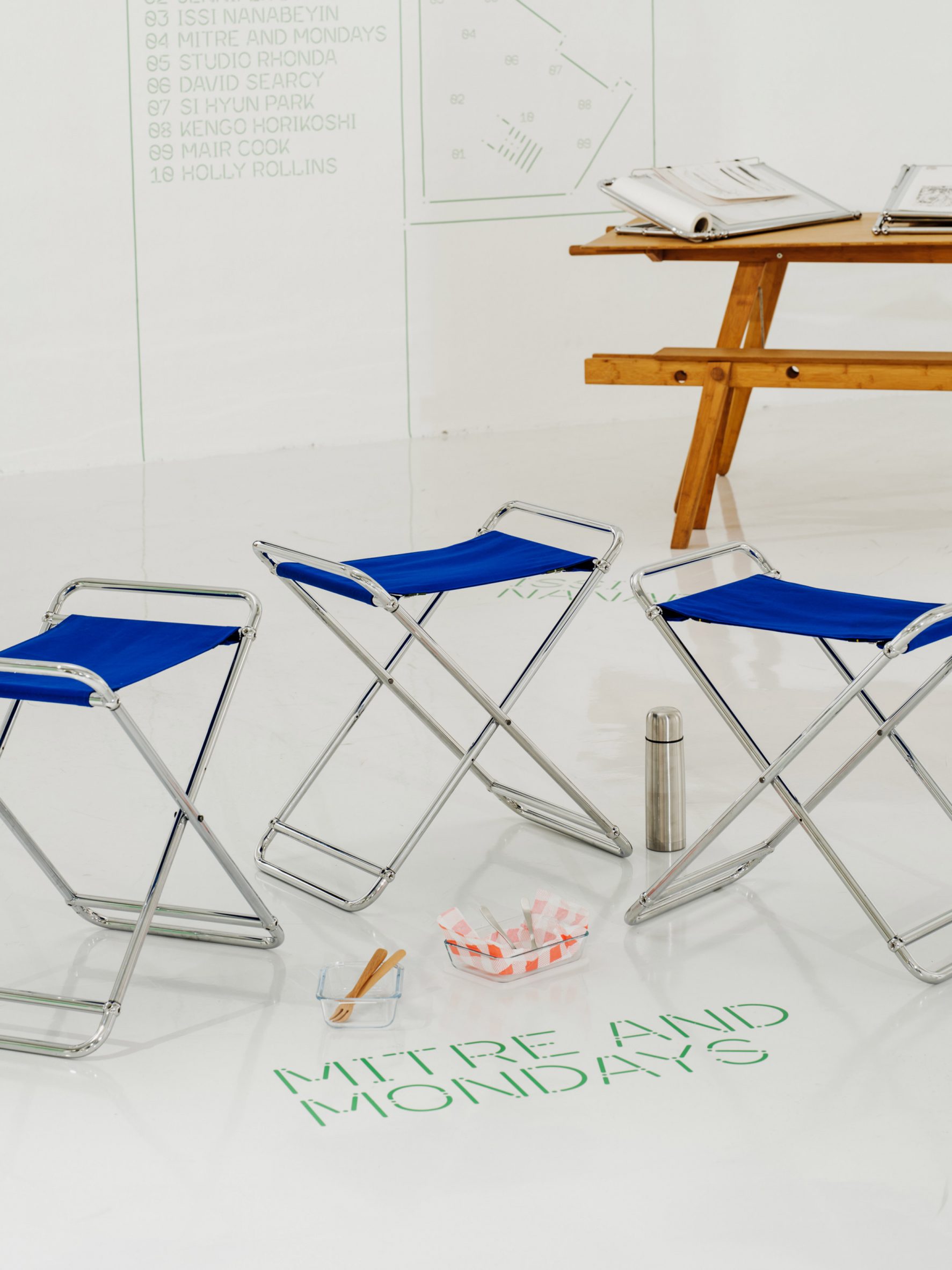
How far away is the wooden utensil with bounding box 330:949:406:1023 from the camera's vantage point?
217 centimetres

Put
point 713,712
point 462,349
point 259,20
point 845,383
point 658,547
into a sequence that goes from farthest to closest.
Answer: point 462,349 < point 259,20 < point 658,547 < point 845,383 < point 713,712

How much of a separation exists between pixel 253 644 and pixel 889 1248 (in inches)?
103

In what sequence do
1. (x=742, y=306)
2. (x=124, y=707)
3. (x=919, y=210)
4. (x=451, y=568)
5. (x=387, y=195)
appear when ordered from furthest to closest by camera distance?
(x=387, y=195), (x=742, y=306), (x=919, y=210), (x=451, y=568), (x=124, y=707)

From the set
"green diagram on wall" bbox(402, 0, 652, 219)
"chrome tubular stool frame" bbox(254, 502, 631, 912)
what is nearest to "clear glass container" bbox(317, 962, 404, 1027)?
"chrome tubular stool frame" bbox(254, 502, 631, 912)

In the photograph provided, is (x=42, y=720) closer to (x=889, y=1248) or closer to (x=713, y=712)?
(x=713, y=712)

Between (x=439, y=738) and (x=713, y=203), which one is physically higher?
(x=713, y=203)

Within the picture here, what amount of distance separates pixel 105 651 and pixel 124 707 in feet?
0.67

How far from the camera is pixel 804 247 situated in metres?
4.38

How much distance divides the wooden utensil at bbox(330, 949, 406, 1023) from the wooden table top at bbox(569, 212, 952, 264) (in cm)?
273

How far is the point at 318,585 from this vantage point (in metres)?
2.52

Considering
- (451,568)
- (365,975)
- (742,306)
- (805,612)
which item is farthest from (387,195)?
(365,975)

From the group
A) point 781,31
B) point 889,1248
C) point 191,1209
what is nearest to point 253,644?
point 191,1209

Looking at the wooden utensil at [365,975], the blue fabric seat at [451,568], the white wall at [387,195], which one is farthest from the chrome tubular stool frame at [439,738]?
the white wall at [387,195]

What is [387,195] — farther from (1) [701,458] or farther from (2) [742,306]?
(1) [701,458]
